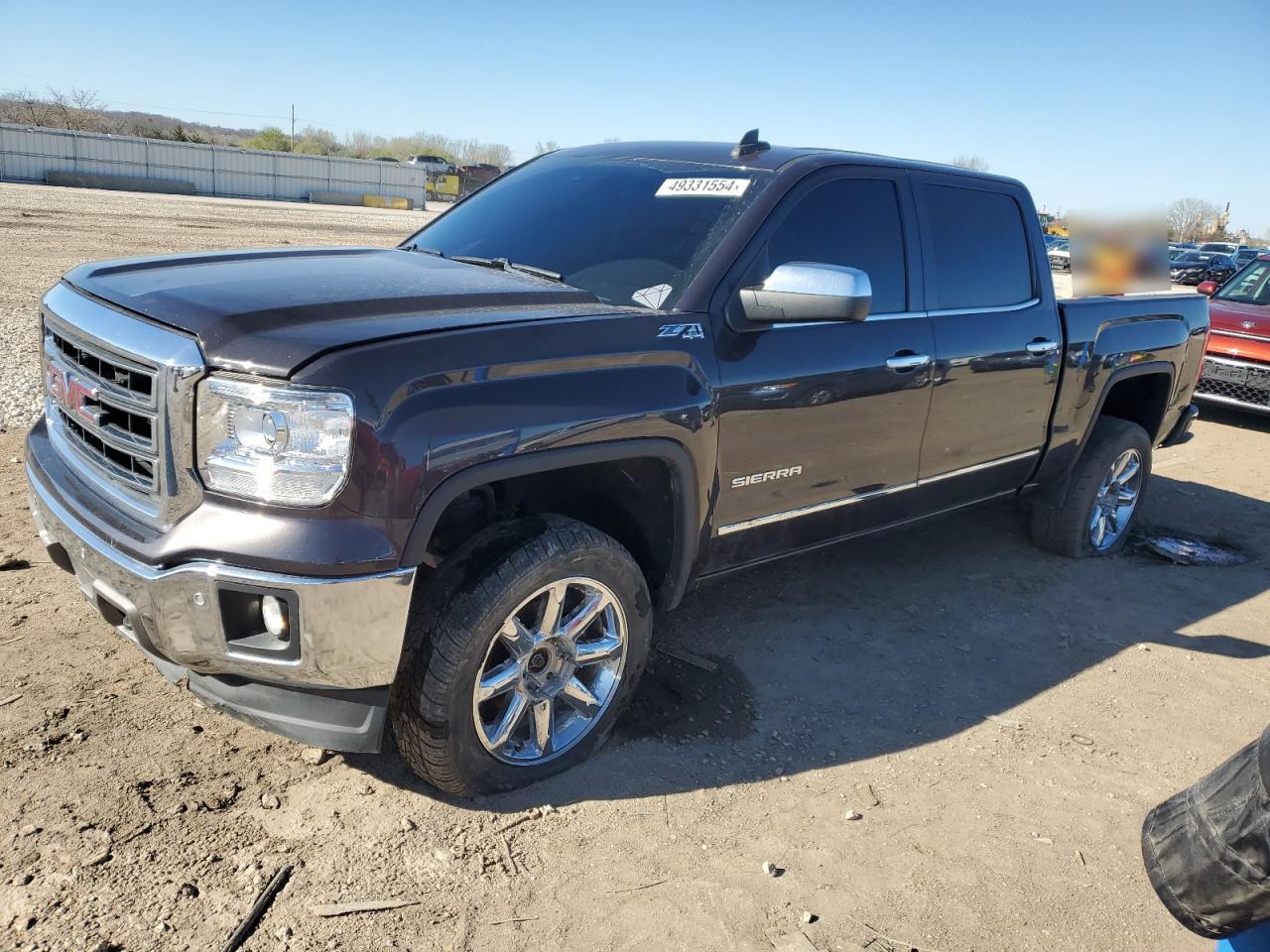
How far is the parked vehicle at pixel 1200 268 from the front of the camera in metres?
33.9

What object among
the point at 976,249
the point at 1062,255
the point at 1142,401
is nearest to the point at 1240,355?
the point at 1062,255

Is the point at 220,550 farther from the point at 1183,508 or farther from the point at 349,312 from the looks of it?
the point at 1183,508

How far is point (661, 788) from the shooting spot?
320 centimetres

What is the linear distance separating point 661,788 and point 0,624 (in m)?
2.57

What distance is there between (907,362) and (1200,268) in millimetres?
37392

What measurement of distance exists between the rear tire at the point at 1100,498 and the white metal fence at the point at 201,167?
145ft

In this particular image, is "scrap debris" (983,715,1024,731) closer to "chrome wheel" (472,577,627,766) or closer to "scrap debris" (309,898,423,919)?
"chrome wheel" (472,577,627,766)

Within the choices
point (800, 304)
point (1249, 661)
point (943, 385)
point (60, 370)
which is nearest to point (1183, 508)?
point (1249, 661)

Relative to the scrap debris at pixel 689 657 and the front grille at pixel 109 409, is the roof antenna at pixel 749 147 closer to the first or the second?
the scrap debris at pixel 689 657

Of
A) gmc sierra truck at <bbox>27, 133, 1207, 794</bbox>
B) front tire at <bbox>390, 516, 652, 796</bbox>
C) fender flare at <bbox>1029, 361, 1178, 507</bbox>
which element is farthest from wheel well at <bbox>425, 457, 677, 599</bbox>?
fender flare at <bbox>1029, 361, 1178, 507</bbox>

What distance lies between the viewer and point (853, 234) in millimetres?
3908

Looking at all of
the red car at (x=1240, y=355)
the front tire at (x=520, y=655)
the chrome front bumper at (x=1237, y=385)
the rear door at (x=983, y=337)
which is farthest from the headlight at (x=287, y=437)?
the chrome front bumper at (x=1237, y=385)

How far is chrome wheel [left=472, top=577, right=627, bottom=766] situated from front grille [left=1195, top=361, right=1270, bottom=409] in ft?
28.4

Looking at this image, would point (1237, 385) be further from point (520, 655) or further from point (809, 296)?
point (520, 655)
